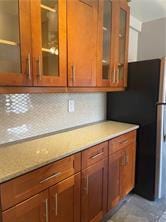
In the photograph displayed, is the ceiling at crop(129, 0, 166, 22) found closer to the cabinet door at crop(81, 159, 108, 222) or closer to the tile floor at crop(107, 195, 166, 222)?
the cabinet door at crop(81, 159, 108, 222)

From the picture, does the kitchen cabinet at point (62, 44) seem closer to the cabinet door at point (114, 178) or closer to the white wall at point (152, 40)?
the cabinet door at point (114, 178)

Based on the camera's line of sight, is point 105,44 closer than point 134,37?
Yes

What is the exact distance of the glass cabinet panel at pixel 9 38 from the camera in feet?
3.86

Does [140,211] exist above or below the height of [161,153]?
below

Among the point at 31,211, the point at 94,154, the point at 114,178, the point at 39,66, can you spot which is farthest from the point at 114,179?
the point at 39,66

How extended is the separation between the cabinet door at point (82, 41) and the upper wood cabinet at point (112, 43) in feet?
0.31

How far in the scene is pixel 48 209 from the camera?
4.08 feet

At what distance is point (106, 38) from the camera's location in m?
1.92

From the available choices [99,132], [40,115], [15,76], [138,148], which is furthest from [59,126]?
[138,148]

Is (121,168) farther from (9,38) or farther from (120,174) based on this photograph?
(9,38)

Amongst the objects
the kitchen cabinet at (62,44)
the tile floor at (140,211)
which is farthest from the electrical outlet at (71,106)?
the tile floor at (140,211)

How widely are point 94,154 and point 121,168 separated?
58 cm

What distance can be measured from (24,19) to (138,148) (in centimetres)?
189

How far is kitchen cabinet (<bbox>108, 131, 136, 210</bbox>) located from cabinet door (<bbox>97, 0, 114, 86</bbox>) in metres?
0.67
